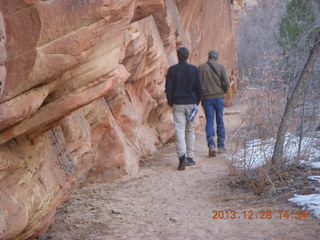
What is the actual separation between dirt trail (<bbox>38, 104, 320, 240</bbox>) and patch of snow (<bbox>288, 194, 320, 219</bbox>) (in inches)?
3.6

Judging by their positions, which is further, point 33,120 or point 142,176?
point 142,176

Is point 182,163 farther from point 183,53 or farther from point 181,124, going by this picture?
point 183,53

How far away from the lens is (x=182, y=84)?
7.18m

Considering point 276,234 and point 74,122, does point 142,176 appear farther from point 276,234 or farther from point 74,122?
point 276,234

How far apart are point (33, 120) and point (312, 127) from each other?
4148 millimetres

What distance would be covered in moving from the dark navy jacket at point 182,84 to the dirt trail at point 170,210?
3.62ft

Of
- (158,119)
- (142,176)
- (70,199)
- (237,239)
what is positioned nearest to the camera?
(237,239)

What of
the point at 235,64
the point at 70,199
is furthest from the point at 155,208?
the point at 235,64

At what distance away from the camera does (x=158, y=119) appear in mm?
10141

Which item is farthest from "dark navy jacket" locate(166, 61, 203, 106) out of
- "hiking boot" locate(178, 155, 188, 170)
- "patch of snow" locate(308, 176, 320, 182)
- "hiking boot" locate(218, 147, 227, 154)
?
"patch of snow" locate(308, 176, 320, 182)

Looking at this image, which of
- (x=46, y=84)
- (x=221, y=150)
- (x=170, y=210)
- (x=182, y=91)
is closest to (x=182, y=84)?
(x=182, y=91)
